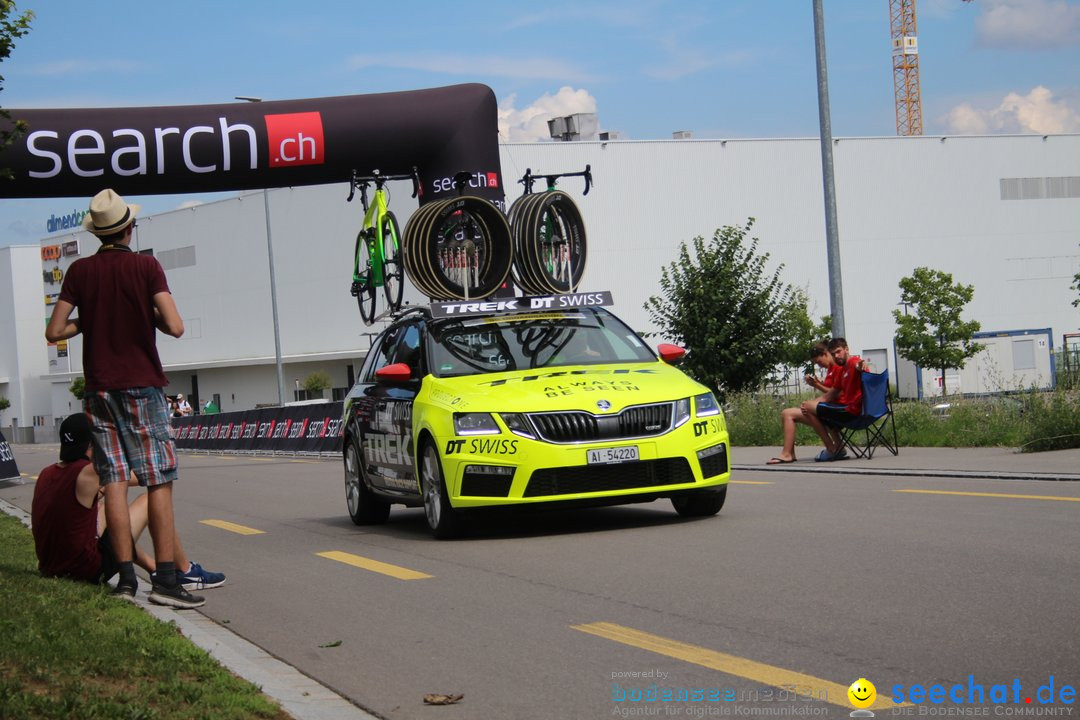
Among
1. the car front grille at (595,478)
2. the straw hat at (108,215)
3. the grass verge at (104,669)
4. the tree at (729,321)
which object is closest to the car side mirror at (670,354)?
the car front grille at (595,478)

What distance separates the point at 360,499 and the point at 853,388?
21.0 feet

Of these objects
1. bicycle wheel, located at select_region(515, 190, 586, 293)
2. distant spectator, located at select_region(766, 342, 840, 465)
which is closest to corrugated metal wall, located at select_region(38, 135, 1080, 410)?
distant spectator, located at select_region(766, 342, 840, 465)

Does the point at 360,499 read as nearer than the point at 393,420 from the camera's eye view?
No

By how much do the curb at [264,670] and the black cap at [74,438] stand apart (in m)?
1.00

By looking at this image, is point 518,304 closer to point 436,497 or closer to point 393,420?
point 393,420

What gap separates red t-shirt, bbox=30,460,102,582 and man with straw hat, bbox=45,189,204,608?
2.00ft

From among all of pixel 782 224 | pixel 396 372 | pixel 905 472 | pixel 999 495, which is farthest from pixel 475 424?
pixel 782 224

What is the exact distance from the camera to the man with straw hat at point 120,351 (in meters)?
7.61

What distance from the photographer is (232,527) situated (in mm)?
13688

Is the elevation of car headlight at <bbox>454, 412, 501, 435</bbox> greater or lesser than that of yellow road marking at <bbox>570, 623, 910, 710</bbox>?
Answer: greater

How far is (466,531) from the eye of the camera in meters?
11.4

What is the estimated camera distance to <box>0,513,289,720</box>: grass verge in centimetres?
490

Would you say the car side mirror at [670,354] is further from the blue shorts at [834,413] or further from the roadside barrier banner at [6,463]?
the roadside barrier banner at [6,463]

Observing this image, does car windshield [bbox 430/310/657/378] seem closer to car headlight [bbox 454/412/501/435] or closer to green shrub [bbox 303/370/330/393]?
car headlight [bbox 454/412/501/435]
